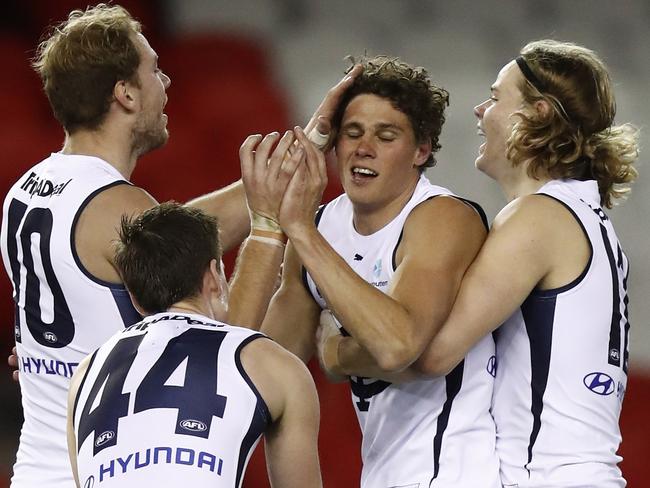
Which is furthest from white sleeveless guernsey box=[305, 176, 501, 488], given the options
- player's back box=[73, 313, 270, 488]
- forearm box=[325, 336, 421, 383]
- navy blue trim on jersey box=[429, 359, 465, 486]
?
player's back box=[73, 313, 270, 488]

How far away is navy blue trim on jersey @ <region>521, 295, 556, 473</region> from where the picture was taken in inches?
119

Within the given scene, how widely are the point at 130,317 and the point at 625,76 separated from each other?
5.35 m

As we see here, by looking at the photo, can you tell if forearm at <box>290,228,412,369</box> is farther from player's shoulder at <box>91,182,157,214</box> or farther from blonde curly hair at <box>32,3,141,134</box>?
blonde curly hair at <box>32,3,141,134</box>

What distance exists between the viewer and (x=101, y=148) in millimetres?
3471

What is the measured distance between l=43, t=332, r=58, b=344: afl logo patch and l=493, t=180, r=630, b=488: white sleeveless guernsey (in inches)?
51.9

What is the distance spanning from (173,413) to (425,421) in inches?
36.2

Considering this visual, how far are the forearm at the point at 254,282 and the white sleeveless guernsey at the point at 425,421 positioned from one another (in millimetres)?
357

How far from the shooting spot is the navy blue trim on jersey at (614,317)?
10.1ft

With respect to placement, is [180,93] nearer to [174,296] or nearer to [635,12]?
[635,12]

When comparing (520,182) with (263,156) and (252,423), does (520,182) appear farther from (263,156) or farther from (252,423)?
(252,423)

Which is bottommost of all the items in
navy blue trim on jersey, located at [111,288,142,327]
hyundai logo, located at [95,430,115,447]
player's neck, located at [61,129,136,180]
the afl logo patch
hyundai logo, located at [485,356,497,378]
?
hyundai logo, located at [95,430,115,447]

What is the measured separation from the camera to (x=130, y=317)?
10.6 ft

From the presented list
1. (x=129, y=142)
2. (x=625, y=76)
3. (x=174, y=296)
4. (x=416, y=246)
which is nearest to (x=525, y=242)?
(x=416, y=246)

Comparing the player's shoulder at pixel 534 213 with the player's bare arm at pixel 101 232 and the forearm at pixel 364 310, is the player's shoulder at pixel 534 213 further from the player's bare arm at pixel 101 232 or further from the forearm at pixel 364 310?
the player's bare arm at pixel 101 232
